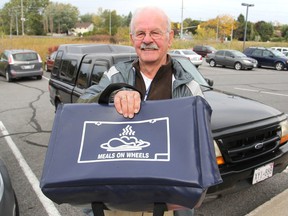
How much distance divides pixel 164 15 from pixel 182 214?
1.03m

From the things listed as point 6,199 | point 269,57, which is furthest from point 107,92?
point 269,57

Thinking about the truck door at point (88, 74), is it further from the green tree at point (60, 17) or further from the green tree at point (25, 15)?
the green tree at point (60, 17)

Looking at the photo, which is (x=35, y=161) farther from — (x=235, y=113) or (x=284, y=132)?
(x=284, y=132)

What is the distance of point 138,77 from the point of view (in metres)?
1.75

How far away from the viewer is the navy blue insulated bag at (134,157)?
46.8 inches

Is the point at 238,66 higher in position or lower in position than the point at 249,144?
lower

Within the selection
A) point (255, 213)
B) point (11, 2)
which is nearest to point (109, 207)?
point (255, 213)

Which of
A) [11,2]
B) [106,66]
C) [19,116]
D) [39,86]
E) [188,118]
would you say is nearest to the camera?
[188,118]

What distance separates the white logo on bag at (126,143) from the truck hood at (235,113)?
5.79ft

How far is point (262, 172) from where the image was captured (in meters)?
3.11

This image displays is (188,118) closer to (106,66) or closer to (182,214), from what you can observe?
(182,214)

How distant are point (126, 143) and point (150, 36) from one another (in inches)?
24.3

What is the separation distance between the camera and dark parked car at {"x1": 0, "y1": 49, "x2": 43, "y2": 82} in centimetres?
1592

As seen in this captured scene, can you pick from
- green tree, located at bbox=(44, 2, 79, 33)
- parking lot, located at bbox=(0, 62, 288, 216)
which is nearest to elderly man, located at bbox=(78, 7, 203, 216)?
parking lot, located at bbox=(0, 62, 288, 216)
